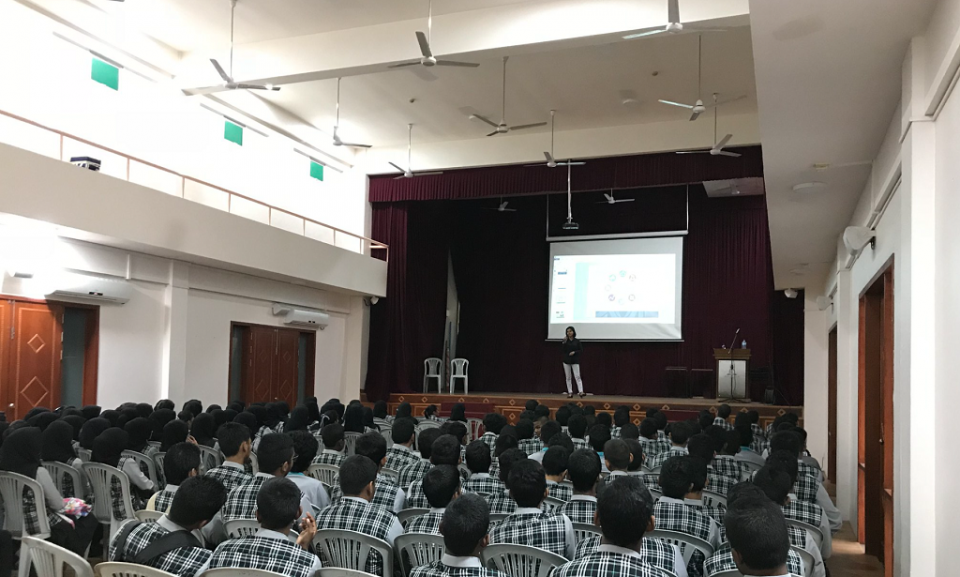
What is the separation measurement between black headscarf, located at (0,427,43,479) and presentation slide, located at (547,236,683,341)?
11917 millimetres

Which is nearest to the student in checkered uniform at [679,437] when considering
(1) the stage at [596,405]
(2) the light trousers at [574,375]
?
(1) the stage at [596,405]

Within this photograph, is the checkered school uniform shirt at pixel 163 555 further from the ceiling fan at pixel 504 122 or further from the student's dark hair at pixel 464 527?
the ceiling fan at pixel 504 122

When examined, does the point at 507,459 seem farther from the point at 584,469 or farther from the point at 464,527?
the point at 464,527

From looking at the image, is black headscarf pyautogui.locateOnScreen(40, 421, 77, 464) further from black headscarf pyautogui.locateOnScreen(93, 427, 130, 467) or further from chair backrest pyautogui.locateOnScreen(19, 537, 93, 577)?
chair backrest pyautogui.locateOnScreen(19, 537, 93, 577)

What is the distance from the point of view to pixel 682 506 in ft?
11.7

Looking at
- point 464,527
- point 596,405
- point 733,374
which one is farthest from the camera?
point 733,374

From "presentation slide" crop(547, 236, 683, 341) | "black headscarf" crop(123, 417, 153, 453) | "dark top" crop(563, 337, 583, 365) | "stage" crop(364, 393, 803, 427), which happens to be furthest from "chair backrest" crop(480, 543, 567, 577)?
"presentation slide" crop(547, 236, 683, 341)

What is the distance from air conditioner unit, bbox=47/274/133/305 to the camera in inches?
344

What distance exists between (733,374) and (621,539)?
11.1 meters

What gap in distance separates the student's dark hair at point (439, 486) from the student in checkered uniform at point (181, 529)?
3.06 feet

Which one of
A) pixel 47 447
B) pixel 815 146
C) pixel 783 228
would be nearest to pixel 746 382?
pixel 783 228

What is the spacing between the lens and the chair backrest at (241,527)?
354cm

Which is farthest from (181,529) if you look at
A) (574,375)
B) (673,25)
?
(574,375)

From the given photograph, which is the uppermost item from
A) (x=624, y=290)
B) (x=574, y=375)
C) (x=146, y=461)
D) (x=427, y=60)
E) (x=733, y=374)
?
(x=427, y=60)
